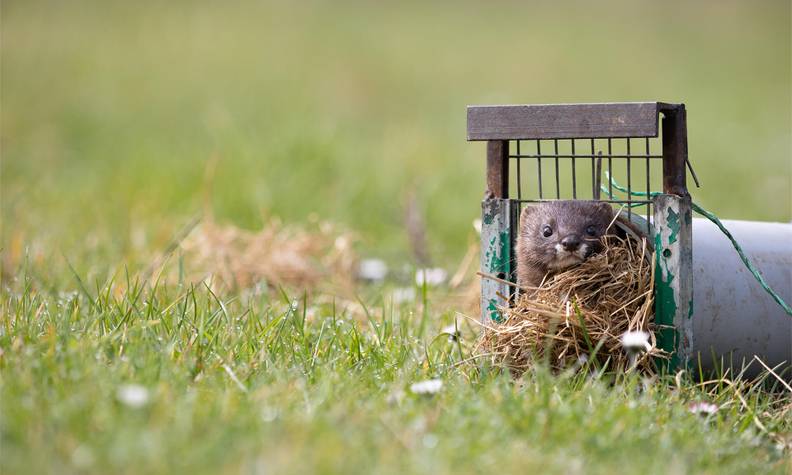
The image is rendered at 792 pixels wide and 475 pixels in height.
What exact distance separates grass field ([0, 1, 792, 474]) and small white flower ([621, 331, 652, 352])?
14 cm

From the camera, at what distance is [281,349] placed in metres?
3.51

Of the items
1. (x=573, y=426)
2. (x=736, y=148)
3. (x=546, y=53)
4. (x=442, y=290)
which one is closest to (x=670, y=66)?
(x=546, y=53)

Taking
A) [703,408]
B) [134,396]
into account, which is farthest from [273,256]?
[134,396]

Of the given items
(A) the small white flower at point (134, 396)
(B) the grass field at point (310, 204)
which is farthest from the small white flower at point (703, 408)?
(A) the small white flower at point (134, 396)

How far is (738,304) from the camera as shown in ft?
12.6

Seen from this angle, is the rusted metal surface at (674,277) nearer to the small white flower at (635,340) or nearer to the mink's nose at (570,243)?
the small white flower at (635,340)

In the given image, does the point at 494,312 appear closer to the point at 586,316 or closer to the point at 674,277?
the point at 586,316

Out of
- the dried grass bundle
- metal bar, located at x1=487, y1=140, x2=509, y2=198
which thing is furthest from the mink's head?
the dried grass bundle

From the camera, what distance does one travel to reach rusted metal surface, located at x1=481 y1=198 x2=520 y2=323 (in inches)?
151

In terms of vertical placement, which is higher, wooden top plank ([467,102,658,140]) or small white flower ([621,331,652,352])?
wooden top plank ([467,102,658,140])

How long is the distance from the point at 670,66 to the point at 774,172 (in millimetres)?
4714

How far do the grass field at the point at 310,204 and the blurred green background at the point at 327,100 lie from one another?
0.14 feet

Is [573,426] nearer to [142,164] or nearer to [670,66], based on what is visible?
[142,164]

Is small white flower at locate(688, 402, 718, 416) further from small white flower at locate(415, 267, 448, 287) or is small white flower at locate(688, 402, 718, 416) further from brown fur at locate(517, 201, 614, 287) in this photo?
small white flower at locate(415, 267, 448, 287)
